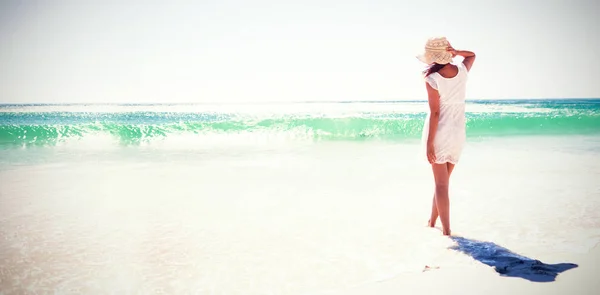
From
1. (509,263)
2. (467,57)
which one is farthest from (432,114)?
(509,263)

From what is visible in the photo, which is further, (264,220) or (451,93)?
(264,220)

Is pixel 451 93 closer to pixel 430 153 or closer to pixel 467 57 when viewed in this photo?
pixel 467 57

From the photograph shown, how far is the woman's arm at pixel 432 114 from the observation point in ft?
9.98

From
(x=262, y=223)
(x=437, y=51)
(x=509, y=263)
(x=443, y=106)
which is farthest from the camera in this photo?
(x=262, y=223)

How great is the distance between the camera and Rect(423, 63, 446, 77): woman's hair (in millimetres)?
3070

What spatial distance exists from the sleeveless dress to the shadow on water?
70 cm

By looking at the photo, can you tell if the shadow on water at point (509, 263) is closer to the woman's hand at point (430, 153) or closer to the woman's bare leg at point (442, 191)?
the woman's bare leg at point (442, 191)

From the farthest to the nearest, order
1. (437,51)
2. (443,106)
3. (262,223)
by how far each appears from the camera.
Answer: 1. (262,223)
2. (443,106)
3. (437,51)

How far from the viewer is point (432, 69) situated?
310 cm

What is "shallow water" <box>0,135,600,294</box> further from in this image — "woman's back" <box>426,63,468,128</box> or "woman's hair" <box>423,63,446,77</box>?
"woman's hair" <box>423,63,446,77</box>

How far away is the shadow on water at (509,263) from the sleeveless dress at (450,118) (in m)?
0.70

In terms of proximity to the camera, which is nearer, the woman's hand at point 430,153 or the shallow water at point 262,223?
the shallow water at point 262,223

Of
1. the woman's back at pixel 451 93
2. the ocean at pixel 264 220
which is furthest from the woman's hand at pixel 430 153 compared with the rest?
the ocean at pixel 264 220

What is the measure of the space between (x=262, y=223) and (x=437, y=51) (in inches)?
87.9
